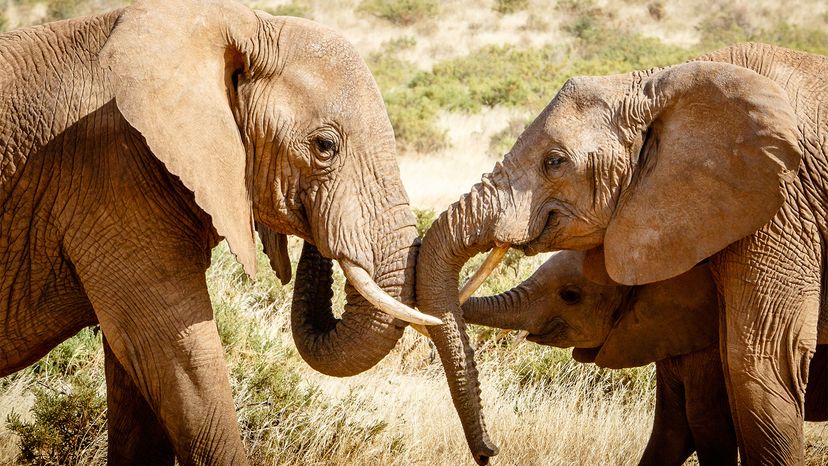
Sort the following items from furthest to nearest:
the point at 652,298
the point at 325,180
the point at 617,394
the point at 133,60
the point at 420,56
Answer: the point at 420,56 < the point at 617,394 < the point at 652,298 < the point at 325,180 < the point at 133,60

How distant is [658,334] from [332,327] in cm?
177

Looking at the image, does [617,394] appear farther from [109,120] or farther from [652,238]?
[109,120]

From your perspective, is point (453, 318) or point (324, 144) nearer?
point (324, 144)

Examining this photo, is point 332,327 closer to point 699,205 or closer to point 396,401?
point 396,401

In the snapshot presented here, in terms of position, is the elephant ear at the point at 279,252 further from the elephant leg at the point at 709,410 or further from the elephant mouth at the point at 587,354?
the elephant leg at the point at 709,410

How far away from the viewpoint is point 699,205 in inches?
211

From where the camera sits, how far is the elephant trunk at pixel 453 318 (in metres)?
5.36

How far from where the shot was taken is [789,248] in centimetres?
528

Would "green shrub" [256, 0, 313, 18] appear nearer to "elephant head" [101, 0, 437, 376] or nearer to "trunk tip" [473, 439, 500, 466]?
"elephant head" [101, 0, 437, 376]

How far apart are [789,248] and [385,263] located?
1.83m

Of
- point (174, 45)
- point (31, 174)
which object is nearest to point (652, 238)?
point (174, 45)

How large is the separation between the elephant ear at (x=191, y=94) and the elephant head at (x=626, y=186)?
996mm

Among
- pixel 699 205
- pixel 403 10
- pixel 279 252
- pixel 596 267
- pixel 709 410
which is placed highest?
pixel 279 252

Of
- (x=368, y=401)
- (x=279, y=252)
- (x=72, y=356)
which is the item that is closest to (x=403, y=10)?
(x=72, y=356)
